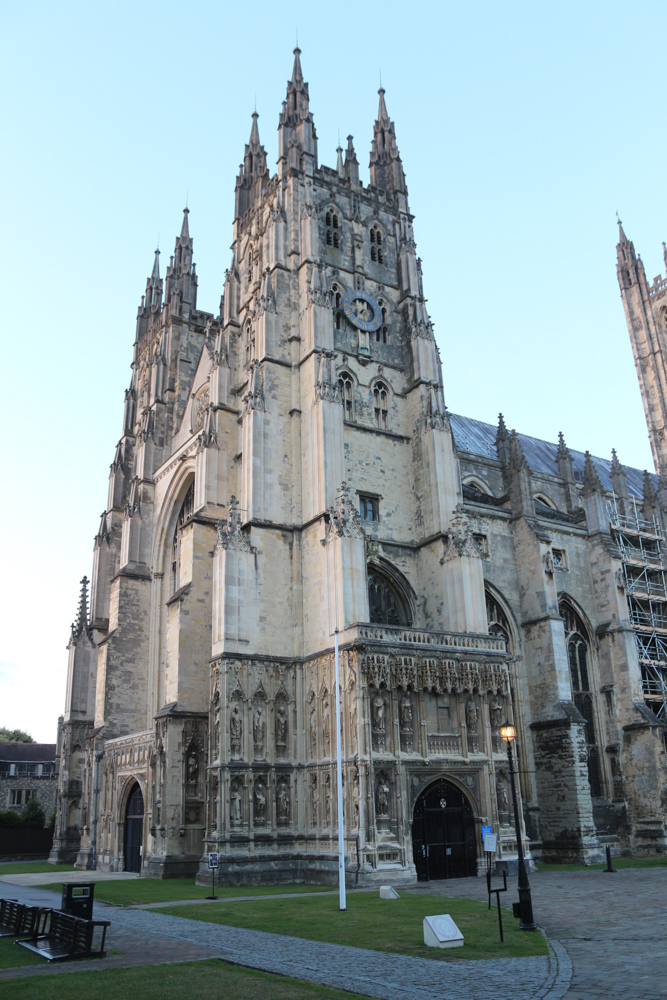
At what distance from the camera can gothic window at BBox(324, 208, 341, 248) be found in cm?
4147

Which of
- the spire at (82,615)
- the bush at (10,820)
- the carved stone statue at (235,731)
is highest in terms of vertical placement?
the spire at (82,615)

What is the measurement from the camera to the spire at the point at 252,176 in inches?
1775

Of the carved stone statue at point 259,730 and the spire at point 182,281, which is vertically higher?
the spire at point 182,281

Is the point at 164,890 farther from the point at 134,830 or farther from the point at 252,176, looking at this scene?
the point at 252,176

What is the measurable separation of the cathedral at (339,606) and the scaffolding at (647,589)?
0.19 m

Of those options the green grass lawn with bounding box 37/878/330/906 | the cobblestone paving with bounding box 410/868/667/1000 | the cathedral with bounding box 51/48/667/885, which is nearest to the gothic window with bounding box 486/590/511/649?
the cathedral with bounding box 51/48/667/885

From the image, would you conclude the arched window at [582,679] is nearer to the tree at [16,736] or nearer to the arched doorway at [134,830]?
the arched doorway at [134,830]

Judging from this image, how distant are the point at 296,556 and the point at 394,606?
16.4 ft

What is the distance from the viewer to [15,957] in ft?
43.0

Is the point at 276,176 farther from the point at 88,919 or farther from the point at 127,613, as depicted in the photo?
the point at 88,919

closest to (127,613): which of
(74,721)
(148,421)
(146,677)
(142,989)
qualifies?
(146,677)

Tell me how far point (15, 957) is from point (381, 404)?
95.1ft

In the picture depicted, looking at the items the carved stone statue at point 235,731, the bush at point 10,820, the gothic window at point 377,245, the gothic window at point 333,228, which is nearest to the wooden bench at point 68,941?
the carved stone statue at point 235,731

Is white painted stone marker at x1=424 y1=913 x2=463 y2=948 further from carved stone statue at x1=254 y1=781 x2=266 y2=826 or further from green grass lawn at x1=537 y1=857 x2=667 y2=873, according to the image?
green grass lawn at x1=537 y1=857 x2=667 y2=873
